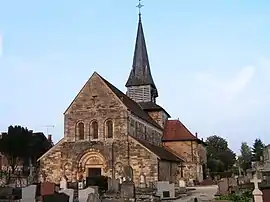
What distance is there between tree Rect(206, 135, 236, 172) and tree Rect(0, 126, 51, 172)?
30414mm

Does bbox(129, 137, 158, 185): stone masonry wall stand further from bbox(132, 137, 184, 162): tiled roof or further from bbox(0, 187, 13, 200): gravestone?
bbox(0, 187, 13, 200): gravestone

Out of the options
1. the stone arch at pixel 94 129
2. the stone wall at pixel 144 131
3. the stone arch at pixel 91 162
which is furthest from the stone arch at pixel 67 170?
the stone wall at pixel 144 131

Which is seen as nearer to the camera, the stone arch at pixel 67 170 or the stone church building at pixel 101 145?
the stone church building at pixel 101 145

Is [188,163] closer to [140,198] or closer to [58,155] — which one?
[58,155]

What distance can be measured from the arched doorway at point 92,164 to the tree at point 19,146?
2218 cm

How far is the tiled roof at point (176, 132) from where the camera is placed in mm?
49531

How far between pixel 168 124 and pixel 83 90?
17.9 metres

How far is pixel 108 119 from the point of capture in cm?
3734

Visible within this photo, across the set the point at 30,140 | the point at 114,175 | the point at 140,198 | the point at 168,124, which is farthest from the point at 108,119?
the point at 30,140

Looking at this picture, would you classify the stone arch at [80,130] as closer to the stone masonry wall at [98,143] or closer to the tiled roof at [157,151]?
the stone masonry wall at [98,143]

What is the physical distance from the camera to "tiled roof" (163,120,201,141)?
49531 millimetres

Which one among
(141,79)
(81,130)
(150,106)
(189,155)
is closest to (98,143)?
(81,130)

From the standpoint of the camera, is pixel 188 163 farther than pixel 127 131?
Yes

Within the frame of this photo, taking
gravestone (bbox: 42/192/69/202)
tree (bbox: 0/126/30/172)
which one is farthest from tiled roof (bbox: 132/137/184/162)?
tree (bbox: 0/126/30/172)
